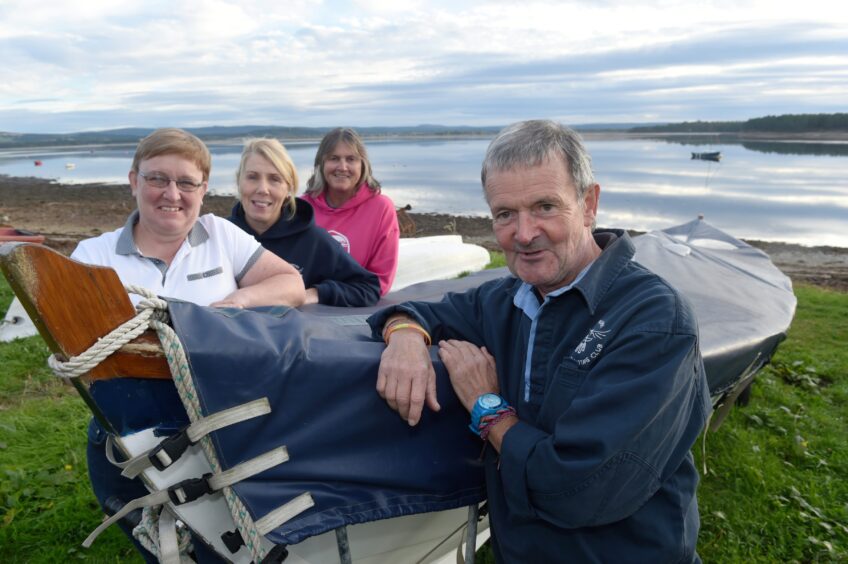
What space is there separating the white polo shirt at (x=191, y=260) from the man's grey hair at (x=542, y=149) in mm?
1555

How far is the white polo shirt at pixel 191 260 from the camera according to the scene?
2.80 m

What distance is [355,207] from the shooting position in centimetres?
530

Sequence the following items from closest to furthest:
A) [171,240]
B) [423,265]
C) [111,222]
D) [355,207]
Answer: [171,240], [355,207], [423,265], [111,222]

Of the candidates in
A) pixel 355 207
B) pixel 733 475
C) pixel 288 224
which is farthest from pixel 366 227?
pixel 733 475

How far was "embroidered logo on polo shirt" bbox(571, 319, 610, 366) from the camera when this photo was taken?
6.18 feet

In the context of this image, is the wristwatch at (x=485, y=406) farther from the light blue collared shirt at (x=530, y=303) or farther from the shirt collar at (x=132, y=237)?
the shirt collar at (x=132, y=237)

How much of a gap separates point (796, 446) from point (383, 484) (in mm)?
3987

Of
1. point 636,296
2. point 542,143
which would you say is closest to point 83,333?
point 542,143

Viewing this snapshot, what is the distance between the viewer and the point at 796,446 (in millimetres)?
4781

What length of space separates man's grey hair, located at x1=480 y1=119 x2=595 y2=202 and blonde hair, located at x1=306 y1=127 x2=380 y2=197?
310 cm

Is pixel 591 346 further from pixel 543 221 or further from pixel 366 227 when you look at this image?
pixel 366 227

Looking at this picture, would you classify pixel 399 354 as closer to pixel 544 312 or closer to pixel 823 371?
pixel 544 312

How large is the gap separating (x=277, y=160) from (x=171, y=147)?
1287 millimetres

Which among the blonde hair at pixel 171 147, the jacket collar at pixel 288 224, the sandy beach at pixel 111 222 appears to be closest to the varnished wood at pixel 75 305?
the blonde hair at pixel 171 147
